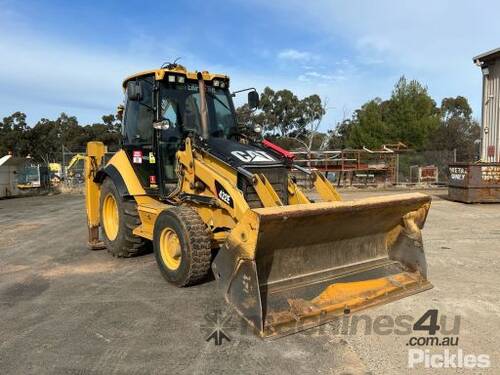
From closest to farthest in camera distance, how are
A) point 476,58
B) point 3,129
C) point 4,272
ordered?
point 4,272, point 476,58, point 3,129

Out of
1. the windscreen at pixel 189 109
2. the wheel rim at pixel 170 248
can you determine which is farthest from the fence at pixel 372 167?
the wheel rim at pixel 170 248

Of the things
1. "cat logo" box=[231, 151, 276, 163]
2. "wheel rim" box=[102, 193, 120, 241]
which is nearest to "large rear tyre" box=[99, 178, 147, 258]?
"wheel rim" box=[102, 193, 120, 241]

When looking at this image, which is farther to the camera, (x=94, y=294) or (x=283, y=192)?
(x=283, y=192)

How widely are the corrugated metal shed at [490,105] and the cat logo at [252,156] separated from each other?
587 inches

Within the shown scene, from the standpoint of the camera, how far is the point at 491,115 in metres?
18.2

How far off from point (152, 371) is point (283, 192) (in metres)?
2.94

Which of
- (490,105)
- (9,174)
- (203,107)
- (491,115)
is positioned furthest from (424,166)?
(203,107)

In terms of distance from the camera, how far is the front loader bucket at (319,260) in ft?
13.4

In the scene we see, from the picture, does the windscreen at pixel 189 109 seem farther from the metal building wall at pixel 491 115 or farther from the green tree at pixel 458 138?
the green tree at pixel 458 138

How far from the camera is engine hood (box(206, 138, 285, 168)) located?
5.55m

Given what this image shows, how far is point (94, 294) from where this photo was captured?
18.0 feet

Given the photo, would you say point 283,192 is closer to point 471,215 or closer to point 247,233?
point 247,233

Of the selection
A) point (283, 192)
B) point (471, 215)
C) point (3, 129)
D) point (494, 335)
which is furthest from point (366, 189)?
point (3, 129)

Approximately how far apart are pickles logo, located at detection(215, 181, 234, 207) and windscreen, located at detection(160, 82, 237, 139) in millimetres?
1189
